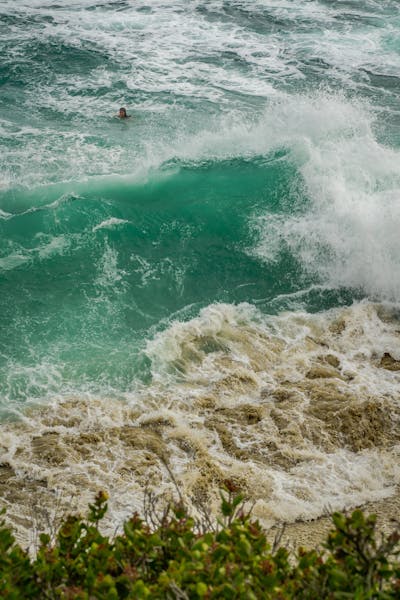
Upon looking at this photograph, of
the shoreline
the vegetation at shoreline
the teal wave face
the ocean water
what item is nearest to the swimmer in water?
the ocean water

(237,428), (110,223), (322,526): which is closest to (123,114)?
(110,223)

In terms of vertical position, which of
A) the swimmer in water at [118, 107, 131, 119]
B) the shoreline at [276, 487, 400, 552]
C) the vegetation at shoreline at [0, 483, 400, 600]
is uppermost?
the vegetation at shoreline at [0, 483, 400, 600]

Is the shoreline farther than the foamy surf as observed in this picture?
No

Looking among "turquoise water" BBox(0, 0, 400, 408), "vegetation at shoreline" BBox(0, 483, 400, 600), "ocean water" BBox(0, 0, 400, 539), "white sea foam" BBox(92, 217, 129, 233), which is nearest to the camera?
"vegetation at shoreline" BBox(0, 483, 400, 600)

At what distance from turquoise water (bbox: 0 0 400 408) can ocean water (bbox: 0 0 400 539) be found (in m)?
0.06

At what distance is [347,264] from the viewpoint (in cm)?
1213

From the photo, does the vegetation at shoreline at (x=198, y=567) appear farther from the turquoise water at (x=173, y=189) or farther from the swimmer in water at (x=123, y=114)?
the swimmer in water at (x=123, y=114)

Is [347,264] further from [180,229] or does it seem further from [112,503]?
[112,503]

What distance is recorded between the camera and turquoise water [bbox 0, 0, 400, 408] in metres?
10.9

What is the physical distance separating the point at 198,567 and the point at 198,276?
8.97 metres

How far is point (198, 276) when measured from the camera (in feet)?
39.7

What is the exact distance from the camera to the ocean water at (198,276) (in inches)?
300

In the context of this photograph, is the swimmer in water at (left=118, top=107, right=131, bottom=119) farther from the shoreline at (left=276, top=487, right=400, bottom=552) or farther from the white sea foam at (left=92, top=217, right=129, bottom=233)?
the shoreline at (left=276, top=487, right=400, bottom=552)

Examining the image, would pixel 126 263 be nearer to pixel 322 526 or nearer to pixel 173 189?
pixel 173 189
